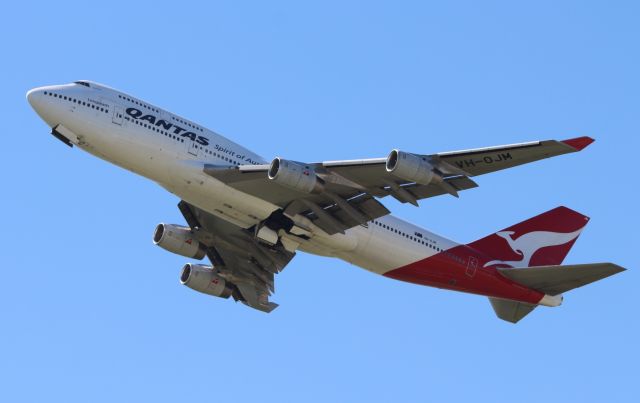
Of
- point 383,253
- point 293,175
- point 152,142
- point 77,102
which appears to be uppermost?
point 77,102

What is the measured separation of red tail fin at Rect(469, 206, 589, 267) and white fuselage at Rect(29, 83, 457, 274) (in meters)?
10.3

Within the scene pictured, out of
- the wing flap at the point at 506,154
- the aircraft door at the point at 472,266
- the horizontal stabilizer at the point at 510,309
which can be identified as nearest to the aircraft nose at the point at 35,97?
the wing flap at the point at 506,154

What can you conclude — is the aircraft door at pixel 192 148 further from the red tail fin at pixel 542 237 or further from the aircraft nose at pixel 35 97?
the red tail fin at pixel 542 237

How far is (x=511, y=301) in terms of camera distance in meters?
51.5

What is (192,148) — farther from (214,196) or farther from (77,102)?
(77,102)

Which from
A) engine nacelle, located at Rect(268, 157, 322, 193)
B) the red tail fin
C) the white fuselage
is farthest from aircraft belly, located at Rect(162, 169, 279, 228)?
the red tail fin

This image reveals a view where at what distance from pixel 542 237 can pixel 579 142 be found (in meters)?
18.0

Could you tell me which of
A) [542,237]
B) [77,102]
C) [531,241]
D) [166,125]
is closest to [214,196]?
[166,125]

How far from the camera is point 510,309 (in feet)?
170

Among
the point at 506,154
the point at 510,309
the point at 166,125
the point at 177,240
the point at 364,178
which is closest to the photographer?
the point at 506,154

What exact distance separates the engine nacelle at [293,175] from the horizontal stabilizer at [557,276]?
40.0 feet

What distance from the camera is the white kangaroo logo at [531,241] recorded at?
174 ft

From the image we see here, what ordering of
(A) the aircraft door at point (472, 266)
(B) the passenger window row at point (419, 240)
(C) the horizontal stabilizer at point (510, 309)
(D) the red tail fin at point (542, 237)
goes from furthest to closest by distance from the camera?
(D) the red tail fin at point (542, 237) < (C) the horizontal stabilizer at point (510, 309) < (A) the aircraft door at point (472, 266) < (B) the passenger window row at point (419, 240)

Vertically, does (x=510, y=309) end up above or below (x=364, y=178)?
below
